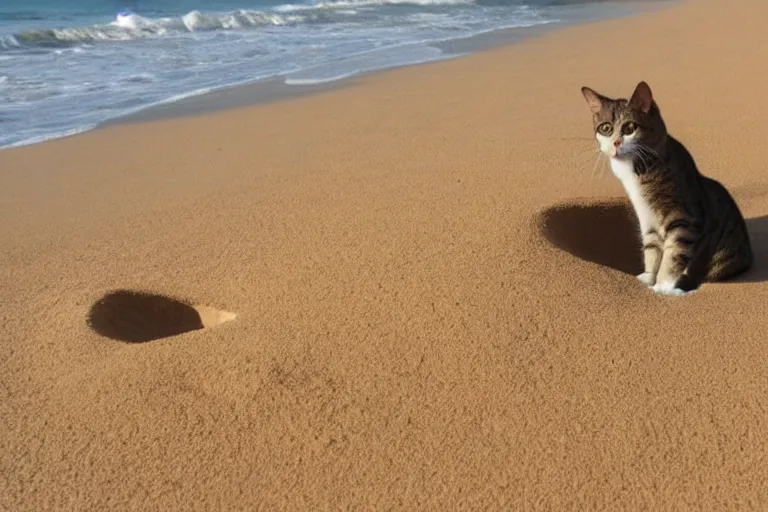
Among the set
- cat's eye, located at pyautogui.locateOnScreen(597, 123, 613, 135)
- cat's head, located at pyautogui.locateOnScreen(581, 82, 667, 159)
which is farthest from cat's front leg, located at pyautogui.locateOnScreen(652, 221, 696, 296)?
cat's eye, located at pyautogui.locateOnScreen(597, 123, 613, 135)

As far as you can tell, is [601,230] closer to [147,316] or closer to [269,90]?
[147,316]

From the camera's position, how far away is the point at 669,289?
2.85 metres

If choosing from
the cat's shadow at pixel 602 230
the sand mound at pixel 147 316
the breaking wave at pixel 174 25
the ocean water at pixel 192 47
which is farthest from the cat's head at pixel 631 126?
the breaking wave at pixel 174 25

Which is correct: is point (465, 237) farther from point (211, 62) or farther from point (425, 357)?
point (211, 62)

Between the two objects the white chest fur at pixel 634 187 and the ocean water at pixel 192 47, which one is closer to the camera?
the white chest fur at pixel 634 187

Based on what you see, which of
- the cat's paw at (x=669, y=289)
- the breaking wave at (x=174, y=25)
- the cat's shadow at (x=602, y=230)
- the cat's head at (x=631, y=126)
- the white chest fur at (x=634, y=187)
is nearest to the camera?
the cat's paw at (x=669, y=289)

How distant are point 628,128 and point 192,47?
912 centimetres

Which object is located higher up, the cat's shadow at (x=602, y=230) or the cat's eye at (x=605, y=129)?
the cat's eye at (x=605, y=129)

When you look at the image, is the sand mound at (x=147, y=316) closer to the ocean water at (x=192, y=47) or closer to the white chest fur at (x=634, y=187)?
the white chest fur at (x=634, y=187)

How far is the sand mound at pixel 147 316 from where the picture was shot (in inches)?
113

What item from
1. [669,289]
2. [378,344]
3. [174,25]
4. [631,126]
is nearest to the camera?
[378,344]

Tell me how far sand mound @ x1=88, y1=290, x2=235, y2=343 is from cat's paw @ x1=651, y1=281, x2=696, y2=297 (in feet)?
5.11

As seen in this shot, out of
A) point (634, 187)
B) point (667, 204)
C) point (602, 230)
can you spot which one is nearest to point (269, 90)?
point (602, 230)

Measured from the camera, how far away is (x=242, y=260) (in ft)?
10.5
